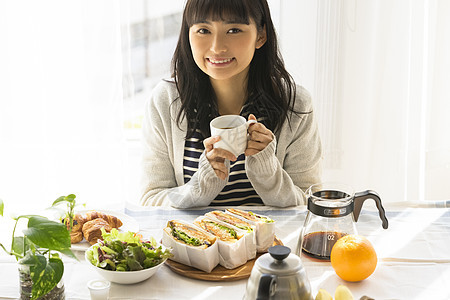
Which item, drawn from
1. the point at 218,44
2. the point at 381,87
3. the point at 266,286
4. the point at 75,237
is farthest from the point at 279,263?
the point at 381,87

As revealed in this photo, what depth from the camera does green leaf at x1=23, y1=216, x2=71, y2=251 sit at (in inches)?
36.9

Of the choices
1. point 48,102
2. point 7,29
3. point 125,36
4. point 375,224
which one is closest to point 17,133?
point 48,102

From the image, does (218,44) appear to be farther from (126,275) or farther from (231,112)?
(126,275)

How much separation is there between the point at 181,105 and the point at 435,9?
1342 millimetres

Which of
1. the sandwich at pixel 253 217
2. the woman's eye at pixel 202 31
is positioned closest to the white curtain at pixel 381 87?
the woman's eye at pixel 202 31

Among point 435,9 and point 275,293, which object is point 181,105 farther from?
point 435,9

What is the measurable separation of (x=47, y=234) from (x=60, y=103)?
1.76 meters

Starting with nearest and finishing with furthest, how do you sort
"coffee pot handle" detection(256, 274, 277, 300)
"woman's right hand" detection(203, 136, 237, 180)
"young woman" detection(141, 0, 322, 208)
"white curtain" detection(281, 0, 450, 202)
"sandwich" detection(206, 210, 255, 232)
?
"coffee pot handle" detection(256, 274, 277, 300) < "sandwich" detection(206, 210, 255, 232) < "woman's right hand" detection(203, 136, 237, 180) < "young woman" detection(141, 0, 322, 208) < "white curtain" detection(281, 0, 450, 202)

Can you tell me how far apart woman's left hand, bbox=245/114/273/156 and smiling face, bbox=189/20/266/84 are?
0.80ft

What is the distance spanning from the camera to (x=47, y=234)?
947 millimetres

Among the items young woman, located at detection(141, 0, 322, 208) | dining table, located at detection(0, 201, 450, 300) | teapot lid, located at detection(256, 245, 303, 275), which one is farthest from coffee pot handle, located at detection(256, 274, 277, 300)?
young woman, located at detection(141, 0, 322, 208)

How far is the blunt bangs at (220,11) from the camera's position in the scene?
1583mm

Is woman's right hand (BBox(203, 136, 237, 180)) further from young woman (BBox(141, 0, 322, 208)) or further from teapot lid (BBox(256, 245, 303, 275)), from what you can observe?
teapot lid (BBox(256, 245, 303, 275))

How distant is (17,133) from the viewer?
2662 millimetres
